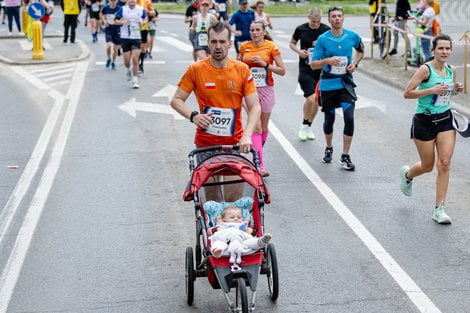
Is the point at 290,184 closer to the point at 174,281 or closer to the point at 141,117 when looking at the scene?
the point at 174,281

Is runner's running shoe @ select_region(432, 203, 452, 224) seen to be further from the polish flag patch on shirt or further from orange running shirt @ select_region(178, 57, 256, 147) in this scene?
the polish flag patch on shirt

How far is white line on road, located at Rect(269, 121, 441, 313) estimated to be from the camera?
7.74 meters

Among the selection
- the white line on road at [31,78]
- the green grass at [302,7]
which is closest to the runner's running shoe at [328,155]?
the white line on road at [31,78]

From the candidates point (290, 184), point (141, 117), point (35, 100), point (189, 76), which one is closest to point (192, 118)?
point (189, 76)

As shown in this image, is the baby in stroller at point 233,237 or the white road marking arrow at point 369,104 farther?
the white road marking arrow at point 369,104

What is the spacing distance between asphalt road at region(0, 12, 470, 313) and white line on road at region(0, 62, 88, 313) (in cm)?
2

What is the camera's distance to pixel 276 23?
3922 cm

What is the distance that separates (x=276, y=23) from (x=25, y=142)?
2541 cm

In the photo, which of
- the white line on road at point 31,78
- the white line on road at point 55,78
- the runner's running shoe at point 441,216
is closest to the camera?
the runner's running shoe at point 441,216

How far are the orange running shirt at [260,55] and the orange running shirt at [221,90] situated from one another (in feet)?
12.3

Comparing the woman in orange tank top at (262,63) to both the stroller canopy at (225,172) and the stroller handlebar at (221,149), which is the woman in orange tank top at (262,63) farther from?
the stroller canopy at (225,172)

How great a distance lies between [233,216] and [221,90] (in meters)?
1.45

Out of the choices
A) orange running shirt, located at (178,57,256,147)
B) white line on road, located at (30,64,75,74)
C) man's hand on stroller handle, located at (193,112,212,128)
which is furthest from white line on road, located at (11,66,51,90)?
man's hand on stroller handle, located at (193,112,212,128)

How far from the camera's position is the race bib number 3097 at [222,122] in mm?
8633
